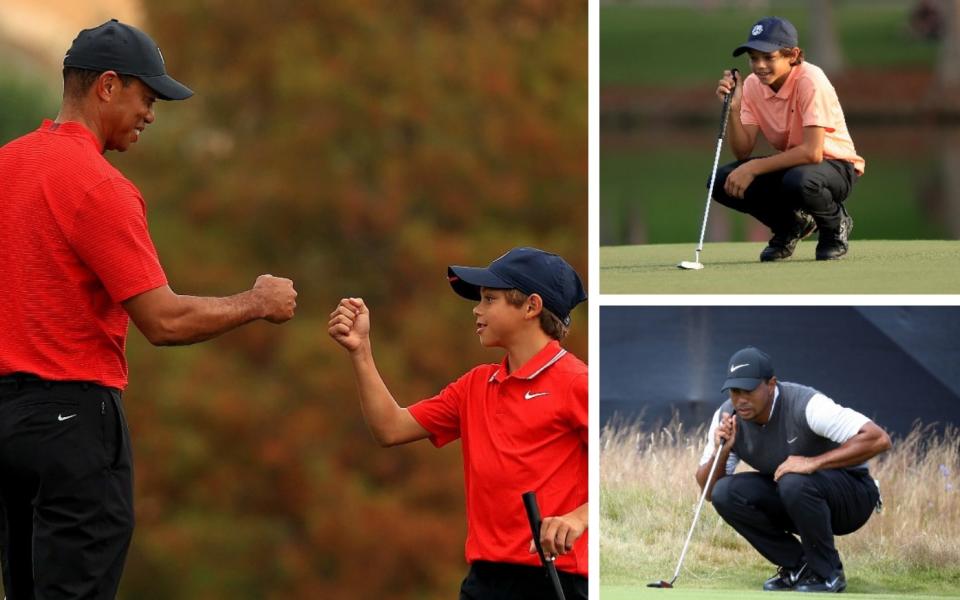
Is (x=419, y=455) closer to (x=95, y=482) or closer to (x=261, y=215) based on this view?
(x=261, y=215)

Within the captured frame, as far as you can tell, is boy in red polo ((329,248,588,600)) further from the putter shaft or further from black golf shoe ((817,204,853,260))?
black golf shoe ((817,204,853,260))

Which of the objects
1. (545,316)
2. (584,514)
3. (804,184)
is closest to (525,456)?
(584,514)

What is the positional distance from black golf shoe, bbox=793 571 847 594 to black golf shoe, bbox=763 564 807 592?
0.6 inches

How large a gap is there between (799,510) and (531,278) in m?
0.85

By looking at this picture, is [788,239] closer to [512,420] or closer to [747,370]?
[747,370]

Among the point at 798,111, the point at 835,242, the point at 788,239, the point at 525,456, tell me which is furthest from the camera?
the point at 788,239

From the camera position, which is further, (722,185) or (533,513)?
(722,185)

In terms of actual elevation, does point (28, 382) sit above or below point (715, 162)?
below

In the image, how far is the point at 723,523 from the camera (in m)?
4.79

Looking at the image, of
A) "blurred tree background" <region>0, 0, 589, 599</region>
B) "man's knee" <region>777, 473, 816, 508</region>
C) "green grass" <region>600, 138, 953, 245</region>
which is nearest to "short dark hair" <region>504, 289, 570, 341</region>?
"man's knee" <region>777, 473, 816, 508</region>

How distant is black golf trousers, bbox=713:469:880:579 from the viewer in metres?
4.64

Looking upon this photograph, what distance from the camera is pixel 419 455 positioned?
15.0 metres

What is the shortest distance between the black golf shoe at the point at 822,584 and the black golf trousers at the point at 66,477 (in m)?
1.64

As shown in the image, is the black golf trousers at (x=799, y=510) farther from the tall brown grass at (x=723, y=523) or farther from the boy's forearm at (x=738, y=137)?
the boy's forearm at (x=738, y=137)
